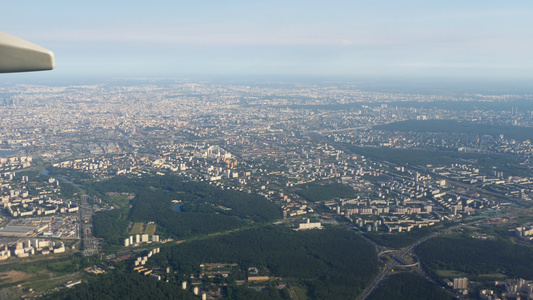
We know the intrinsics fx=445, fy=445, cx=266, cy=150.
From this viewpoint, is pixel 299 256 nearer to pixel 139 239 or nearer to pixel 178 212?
pixel 139 239

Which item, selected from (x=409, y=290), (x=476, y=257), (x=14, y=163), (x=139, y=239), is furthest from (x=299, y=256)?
(x=14, y=163)

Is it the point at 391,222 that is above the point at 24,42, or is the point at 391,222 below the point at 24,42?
below

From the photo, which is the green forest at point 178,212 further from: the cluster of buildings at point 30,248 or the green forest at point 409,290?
the green forest at point 409,290

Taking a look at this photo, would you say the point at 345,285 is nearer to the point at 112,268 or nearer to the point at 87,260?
the point at 112,268

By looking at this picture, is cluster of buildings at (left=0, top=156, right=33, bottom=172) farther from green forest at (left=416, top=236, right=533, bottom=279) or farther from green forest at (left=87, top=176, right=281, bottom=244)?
green forest at (left=416, top=236, right=533, bottom=279)

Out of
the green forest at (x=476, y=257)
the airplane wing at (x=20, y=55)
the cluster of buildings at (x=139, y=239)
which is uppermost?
the airplane wing at (x=20, y=55)

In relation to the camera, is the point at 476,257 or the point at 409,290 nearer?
the point at 409,290

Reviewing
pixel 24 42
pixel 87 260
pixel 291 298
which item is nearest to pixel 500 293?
pixel 291 298

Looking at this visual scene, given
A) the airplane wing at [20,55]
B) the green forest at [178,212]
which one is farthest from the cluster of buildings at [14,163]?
the airplane wing at [20,55]

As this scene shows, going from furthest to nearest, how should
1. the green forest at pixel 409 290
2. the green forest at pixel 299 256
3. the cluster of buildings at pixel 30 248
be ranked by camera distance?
1. the cluster of buildings at pixel 30 248
2. the green forest at pixel 299 256
3. the green forest at pixel 409 290
